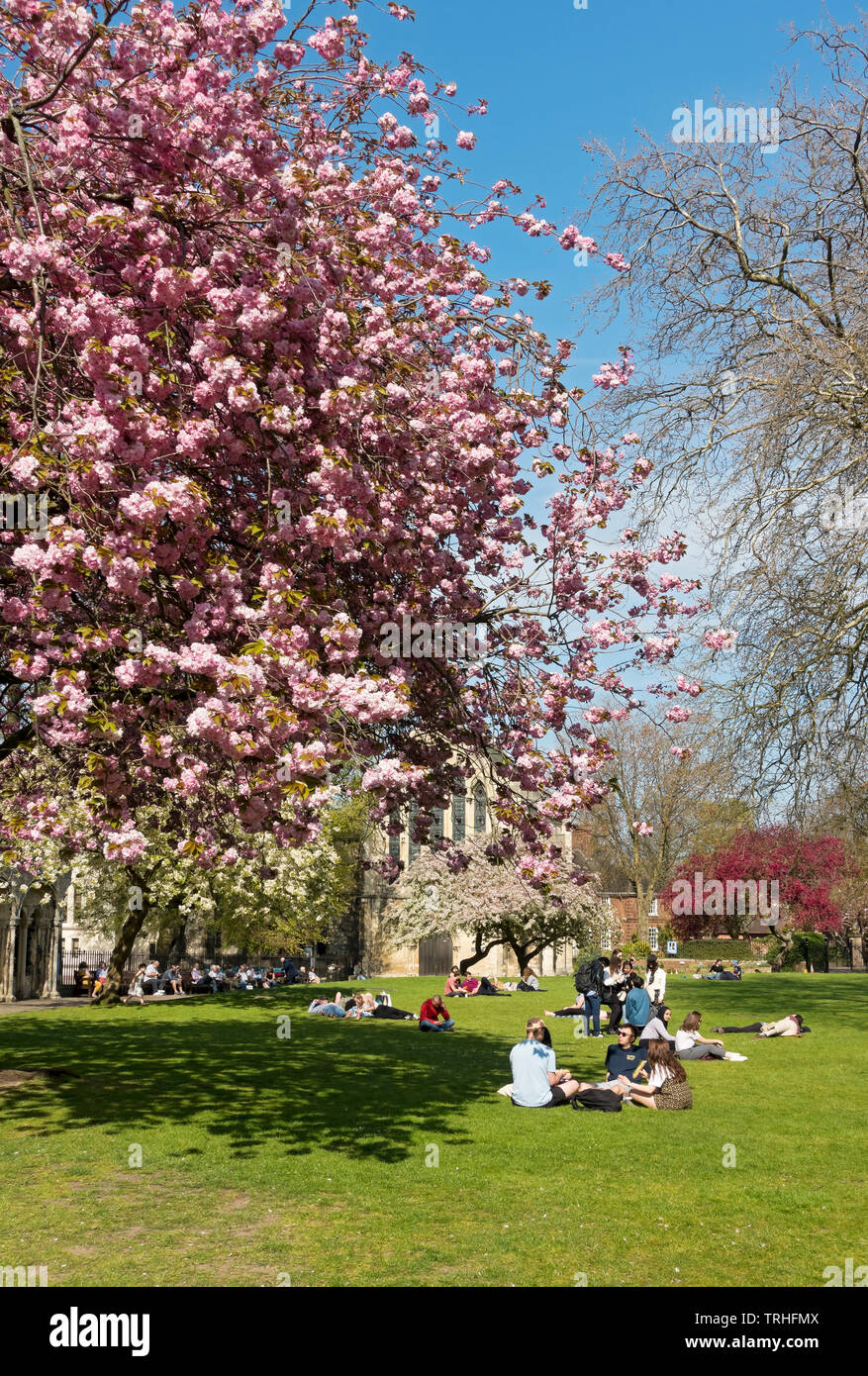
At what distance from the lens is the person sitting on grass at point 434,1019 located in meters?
25.5

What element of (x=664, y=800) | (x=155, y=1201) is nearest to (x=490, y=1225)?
(x=155, y=1201)

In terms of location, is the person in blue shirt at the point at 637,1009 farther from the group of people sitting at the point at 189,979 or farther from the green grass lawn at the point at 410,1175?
the group of people sitting at the point at 189,979

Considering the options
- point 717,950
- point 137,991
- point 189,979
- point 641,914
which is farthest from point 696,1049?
point 717,950

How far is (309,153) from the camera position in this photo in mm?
9469

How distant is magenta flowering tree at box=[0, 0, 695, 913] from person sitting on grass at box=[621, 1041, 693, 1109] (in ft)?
15.6

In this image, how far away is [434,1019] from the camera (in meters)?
25.7

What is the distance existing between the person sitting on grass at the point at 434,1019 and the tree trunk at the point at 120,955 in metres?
11.0

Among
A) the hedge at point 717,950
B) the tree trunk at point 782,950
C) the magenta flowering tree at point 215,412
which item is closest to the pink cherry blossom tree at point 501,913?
the tree trunk at point 782,950

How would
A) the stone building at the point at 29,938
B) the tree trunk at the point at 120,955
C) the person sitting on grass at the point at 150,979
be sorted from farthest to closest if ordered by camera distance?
the person sitting on grass at the point at 150,979 < the stone building at the point at 29,938 < the tree trunk at the point at 120,955

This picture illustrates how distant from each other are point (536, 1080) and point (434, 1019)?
11789 mm

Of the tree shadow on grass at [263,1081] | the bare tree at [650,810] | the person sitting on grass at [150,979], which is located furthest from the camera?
the bare tree at [650,810]

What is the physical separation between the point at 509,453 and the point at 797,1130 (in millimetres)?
8117

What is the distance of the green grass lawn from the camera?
7.51m

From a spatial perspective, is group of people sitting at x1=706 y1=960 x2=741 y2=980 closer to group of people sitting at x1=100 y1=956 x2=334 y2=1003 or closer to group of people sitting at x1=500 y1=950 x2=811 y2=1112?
group of people sitting at x1=100 y1=956 x2=334 y2=1003
